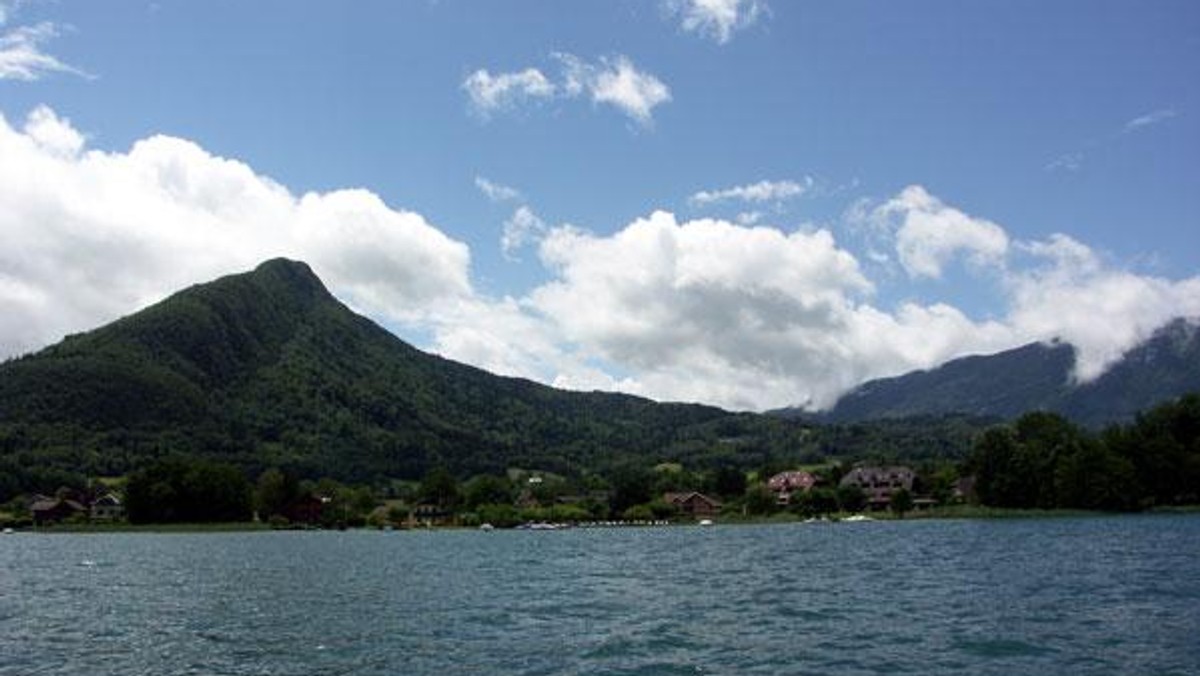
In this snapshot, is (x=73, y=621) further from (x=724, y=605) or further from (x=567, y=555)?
(x=567, y=555)

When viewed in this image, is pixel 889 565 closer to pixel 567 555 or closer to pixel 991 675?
pixel 567 555

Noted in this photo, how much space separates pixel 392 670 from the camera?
111ft

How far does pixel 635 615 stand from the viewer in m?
47.9

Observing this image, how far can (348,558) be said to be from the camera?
10150 cm

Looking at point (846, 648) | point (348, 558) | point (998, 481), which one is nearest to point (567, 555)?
point (348, 558)

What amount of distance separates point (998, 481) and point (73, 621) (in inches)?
6186

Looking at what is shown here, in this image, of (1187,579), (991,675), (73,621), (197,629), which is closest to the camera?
(991,675)

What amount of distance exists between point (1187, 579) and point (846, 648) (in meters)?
29.5

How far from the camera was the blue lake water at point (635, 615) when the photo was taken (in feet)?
114

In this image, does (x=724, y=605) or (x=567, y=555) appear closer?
(x=724, y=605)

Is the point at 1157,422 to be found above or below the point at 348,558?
above

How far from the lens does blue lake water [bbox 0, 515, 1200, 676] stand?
114 ft

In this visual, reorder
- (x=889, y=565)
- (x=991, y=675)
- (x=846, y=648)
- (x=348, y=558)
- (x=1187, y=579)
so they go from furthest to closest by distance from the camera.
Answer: (x=348, y=558) < (x=889, y=565) < (x=1187, y=579) < (x=846, y=648) < (x=991, y=675)

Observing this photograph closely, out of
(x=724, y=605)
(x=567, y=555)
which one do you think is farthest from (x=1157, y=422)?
(x=724, y=605)
